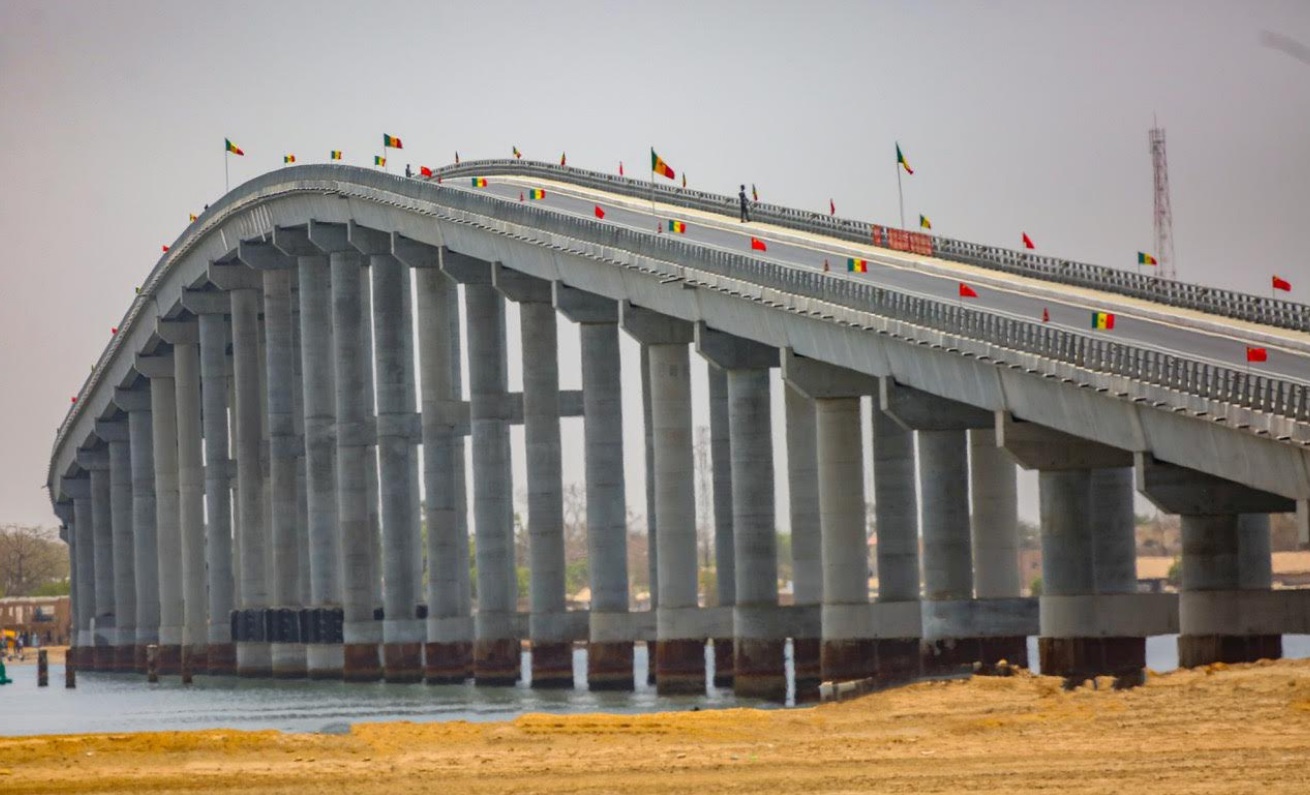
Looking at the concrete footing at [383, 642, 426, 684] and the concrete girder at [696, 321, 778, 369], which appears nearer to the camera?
the concrete girder at [696, 321, 778, 369]

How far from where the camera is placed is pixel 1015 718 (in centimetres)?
4747

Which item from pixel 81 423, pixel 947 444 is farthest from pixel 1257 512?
pixel 81 423

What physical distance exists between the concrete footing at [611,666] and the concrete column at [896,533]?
605 inches

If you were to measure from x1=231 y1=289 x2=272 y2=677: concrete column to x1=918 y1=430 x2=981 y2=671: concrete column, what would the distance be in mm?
54730

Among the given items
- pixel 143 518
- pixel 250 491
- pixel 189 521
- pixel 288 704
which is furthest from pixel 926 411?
pixel 143 518

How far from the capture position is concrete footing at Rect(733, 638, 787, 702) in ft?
271

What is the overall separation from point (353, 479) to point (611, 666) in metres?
25.1

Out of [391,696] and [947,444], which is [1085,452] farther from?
[391,696]

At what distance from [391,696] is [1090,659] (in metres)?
39.4

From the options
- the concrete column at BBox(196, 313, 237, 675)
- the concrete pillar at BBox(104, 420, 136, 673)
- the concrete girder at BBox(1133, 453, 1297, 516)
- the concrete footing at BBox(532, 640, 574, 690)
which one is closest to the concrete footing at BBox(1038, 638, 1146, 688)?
the concrete girder at BBox(1133, 453, 1297, 516)

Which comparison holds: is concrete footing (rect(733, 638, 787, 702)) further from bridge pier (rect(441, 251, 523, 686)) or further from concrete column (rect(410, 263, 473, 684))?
concrete column (rect(410, 263, 473, 684))

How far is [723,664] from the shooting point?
97625 millimetres

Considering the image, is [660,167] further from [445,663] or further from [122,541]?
[122,541]

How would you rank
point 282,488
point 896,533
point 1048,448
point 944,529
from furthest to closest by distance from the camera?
point 282,488
point 896,533
point 944,529
point 1048,448
